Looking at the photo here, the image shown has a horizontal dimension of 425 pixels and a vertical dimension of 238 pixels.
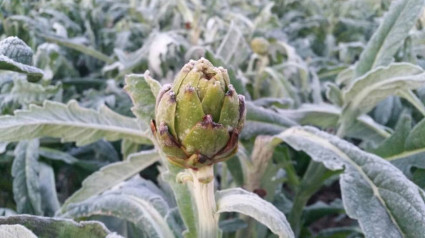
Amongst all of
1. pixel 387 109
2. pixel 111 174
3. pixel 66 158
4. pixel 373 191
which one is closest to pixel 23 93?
pixel 66 158

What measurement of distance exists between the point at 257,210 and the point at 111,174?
46 centimetres

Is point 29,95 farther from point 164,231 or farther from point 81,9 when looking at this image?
point 81,9

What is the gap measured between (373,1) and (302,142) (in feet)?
8.05

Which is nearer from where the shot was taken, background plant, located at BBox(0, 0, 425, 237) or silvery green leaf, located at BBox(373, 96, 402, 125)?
background plant, located at BBox(0, 0, 425, 237)

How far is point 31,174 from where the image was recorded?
1059mm

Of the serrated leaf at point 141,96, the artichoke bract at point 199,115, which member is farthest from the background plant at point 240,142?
the artichoke bract at point 199,115

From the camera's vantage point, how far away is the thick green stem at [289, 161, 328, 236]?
3.54ft

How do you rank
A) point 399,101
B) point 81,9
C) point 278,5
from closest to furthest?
point 399,101, point 81,9, point 278,5

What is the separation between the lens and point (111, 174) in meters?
1.03

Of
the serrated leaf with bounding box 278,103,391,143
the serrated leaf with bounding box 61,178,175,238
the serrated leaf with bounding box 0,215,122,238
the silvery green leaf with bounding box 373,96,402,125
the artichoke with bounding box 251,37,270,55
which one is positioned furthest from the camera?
the artichoke with bounding box 251,37,270,55

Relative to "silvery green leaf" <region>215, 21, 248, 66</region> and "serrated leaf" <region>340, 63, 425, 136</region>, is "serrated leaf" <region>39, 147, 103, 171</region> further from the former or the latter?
"serrated leaf" <region>340, 63, 425, 136</region>

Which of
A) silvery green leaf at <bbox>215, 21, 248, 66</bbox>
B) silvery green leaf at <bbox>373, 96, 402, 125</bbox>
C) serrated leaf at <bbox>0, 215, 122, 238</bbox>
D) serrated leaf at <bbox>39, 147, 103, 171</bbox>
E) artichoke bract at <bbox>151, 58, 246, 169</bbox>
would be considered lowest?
serrated leaf at <bbox>39, 147, 103, 171</bbox>

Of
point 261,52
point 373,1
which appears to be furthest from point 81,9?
point 373,1

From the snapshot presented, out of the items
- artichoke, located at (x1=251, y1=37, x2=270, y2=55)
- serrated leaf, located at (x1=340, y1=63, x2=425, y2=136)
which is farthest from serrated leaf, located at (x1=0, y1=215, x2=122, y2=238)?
artichoke, located at (x1=251, y1=37, x2=270, y2=55)
